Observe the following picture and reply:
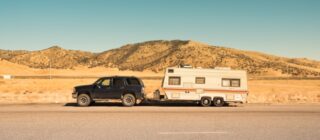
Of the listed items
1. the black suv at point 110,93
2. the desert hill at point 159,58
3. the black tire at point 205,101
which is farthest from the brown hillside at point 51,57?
the black tire at point 205,101

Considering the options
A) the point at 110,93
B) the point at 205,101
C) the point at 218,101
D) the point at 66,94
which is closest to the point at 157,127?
the point at 110,93

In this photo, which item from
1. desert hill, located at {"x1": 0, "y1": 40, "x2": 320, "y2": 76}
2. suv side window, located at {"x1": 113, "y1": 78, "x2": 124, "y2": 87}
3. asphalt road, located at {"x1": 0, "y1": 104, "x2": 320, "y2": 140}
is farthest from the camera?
desert hill, located at {"x1": 0, "y1": 40, "x2": 320, "y2": 76}

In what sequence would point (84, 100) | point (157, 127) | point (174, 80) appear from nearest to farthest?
1. point (157, 127)
2. point (84, 100)
3. point (174, 80)

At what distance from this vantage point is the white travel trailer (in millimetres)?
24875

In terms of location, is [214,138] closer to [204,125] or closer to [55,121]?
[204,125]

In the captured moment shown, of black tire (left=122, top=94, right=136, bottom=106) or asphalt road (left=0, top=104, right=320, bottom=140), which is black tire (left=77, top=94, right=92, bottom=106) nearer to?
black tire (left=122, top=94, right=136, bottom=106)

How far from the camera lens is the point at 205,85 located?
2520 cm

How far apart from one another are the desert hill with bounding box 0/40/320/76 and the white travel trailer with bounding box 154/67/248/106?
8527cm

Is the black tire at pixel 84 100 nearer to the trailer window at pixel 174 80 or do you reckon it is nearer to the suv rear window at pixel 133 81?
the suv rear window at pixel 133 81

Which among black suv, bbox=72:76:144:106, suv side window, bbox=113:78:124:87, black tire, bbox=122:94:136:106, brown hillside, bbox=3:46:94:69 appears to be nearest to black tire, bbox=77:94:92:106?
black suv, bbox=72:76:144:106

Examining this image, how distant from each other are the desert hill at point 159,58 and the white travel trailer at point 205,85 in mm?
85269

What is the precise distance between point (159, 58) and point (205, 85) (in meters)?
126

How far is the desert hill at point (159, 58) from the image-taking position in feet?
431

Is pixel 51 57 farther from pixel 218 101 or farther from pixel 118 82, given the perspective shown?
pixel 218 101
